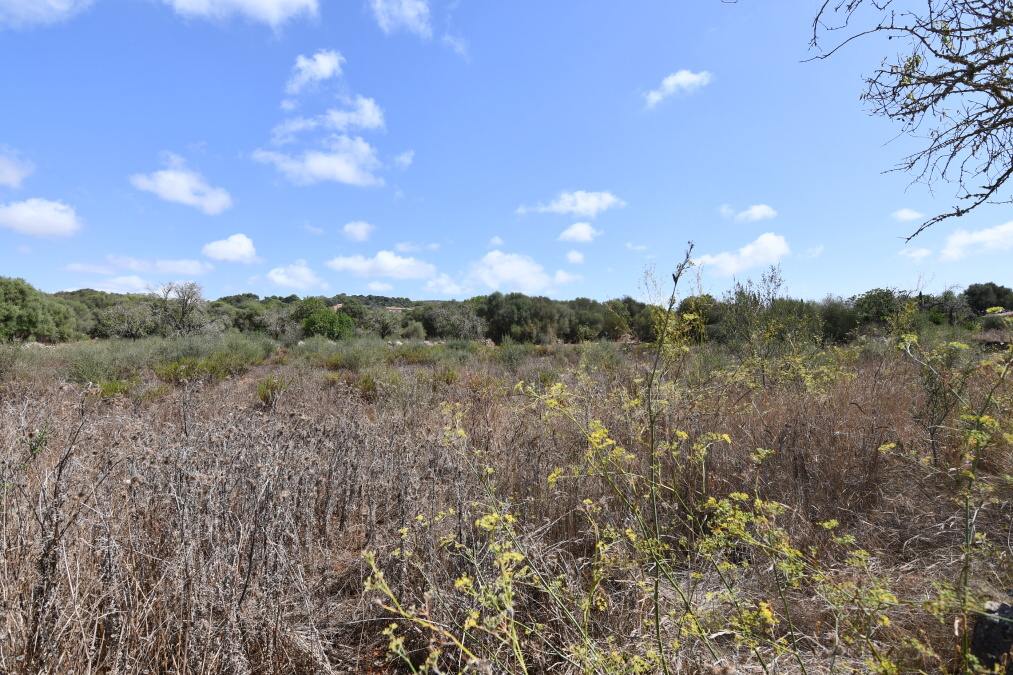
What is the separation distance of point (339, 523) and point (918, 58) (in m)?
4.70

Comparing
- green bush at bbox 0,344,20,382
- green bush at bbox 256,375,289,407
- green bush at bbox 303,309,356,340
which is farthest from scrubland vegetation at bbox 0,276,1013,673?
green bush at bbox 303,309,356,340

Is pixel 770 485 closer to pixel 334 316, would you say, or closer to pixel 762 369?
pixel 762 369

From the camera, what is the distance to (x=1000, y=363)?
1815mm

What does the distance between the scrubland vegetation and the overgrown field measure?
0.06 feet

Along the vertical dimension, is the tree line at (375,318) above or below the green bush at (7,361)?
above

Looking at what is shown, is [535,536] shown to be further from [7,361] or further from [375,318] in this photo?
[375,318]

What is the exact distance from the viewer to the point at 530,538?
7.63 ft

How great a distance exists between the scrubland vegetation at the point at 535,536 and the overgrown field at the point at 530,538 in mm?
20

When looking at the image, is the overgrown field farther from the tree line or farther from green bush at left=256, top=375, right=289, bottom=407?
the tree line

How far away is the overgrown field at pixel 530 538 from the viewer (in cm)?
162

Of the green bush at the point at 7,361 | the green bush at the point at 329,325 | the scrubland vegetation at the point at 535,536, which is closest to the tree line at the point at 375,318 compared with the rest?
the green bush at the point at 329,325

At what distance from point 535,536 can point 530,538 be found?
0.85 feet

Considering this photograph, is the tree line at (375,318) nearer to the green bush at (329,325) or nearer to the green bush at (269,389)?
the green bush at (329,325)

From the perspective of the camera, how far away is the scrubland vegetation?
1.62 metres
